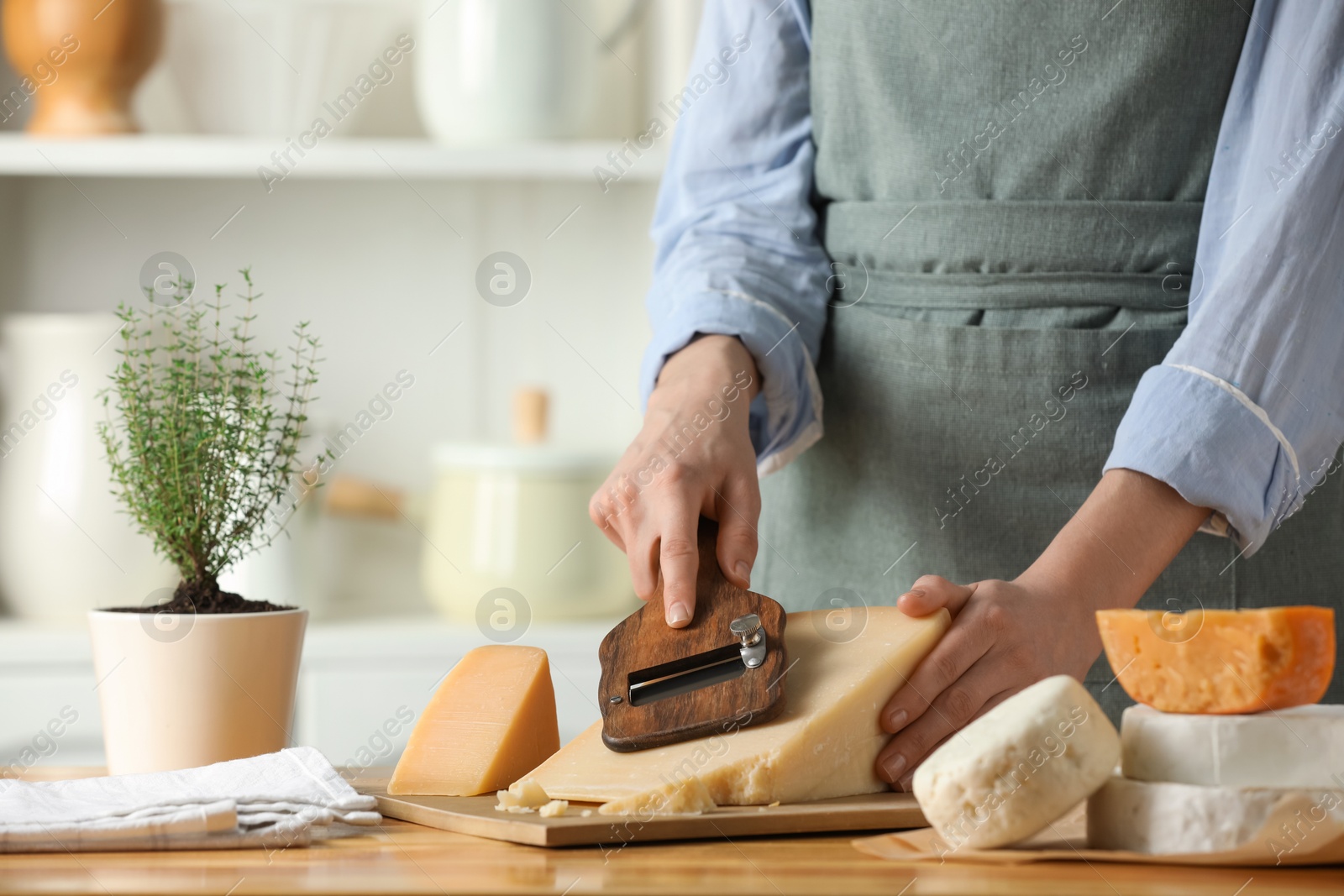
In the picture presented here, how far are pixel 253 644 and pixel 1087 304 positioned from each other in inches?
26.6

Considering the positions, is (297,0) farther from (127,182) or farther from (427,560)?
(427,560)

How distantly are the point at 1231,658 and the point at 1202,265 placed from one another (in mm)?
466

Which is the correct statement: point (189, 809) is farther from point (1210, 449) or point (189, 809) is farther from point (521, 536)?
point (521, 536)

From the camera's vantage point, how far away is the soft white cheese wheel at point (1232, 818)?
20.3 inches

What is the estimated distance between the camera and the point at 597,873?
1.72 feet

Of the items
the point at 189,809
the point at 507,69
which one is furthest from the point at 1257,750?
the point at 507,69

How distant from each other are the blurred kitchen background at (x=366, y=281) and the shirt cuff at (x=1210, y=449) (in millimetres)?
894

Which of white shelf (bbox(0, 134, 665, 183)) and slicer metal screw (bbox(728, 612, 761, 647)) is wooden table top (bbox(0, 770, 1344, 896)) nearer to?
slicer metal screw (bbox(728, 612, 761, 647))

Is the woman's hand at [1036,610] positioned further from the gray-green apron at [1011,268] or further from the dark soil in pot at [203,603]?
the dark soil in pot at [203,603]

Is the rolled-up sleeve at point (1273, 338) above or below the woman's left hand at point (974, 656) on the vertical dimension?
above

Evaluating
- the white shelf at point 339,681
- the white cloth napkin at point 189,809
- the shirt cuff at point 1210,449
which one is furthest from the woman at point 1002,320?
the white shelf at point 339,681

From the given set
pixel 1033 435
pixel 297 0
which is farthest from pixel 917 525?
pixel 297 0

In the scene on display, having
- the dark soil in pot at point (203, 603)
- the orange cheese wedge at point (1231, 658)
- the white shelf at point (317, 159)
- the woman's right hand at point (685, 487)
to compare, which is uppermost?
the white shelf at point (317, 159)

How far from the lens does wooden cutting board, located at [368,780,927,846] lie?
0.59 metres
